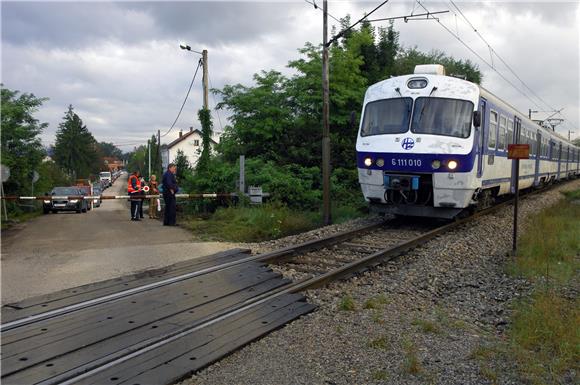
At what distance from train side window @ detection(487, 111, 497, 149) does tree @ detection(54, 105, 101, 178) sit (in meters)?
82.0

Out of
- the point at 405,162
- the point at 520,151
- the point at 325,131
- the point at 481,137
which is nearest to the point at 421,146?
the point at 405,162

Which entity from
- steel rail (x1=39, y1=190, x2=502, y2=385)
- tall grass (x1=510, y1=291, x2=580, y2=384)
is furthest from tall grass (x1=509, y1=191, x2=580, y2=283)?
steel rail (x1=39, y1=190, x2=502, y2=385)

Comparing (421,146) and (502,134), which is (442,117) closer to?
(421,146)

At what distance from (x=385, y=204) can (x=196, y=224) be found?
16.9ft

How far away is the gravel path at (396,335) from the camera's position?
4.32m

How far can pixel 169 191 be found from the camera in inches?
538

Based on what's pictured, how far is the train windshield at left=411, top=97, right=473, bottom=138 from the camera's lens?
37.5ft

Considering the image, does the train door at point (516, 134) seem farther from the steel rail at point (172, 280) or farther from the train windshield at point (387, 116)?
the steel rail at point (172, 280)

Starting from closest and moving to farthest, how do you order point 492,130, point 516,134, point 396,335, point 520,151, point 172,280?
point 396,335, point 172,280, point 520,151, point 492,130, point 516,134

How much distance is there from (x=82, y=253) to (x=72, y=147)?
8586cm

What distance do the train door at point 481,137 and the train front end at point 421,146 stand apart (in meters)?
0.31

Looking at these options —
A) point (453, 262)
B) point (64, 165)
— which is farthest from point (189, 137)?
point (453, 262)

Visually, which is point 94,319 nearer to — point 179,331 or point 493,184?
point 179,331

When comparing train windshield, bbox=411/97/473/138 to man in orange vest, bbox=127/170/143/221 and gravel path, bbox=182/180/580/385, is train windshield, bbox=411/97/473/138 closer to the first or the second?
gravel path, bbox=182/180/580/385
